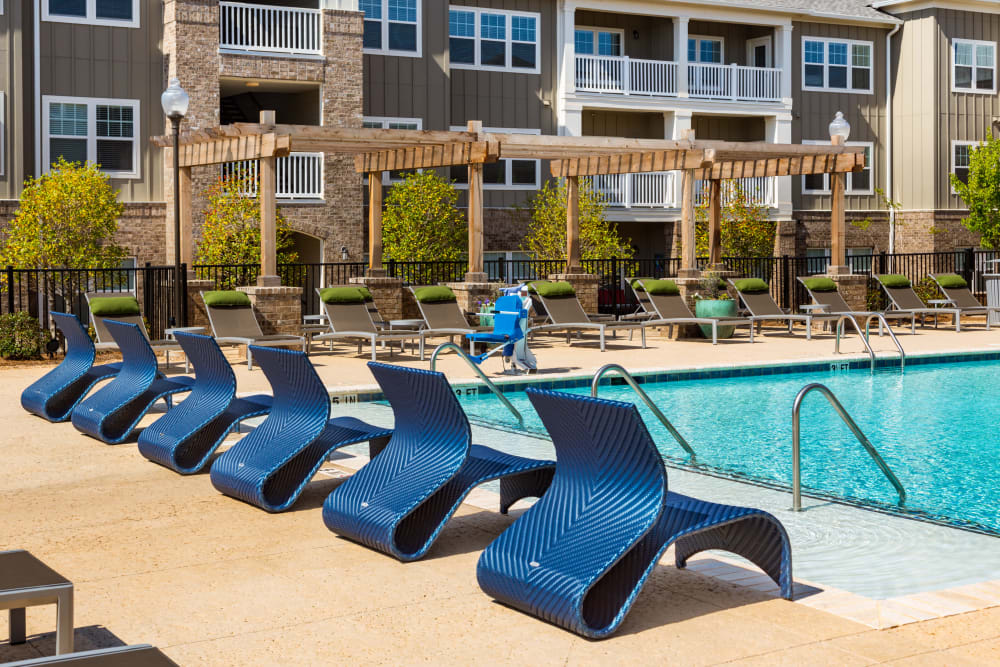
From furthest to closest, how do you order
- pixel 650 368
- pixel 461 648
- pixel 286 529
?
pixel 650 368 < pixel 286 529 < pixel 461 648

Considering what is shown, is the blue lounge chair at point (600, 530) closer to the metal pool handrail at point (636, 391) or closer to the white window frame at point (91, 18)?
the metal pool handrail at point (636, 391)

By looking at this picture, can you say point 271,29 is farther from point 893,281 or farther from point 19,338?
point 893,281

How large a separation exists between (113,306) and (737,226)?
18.5 meters

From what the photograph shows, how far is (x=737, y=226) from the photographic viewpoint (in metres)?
31.1

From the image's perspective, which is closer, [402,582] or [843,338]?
[402,582]

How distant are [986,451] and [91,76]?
66.9 ft

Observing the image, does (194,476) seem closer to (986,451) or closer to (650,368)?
(986,451)

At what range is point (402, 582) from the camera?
19.6 ft

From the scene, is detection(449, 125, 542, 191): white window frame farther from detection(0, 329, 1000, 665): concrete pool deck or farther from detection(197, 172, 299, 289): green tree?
detection(0, 329, 1000, 665): concrete pool deck

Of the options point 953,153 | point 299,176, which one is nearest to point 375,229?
point 299,176

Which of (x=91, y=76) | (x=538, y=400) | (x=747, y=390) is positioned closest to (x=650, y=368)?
(x=747, y=390)

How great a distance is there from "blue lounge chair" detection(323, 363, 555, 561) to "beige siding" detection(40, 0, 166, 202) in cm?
2031

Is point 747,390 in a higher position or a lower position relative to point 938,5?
lower

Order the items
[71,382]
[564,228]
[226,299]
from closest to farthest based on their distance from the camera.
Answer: [71,382] → [226,299] → [564,228]
